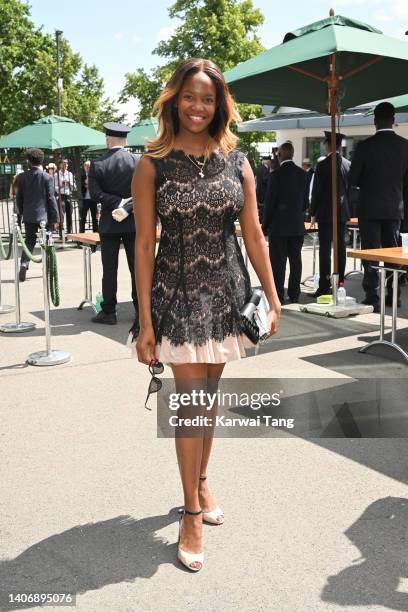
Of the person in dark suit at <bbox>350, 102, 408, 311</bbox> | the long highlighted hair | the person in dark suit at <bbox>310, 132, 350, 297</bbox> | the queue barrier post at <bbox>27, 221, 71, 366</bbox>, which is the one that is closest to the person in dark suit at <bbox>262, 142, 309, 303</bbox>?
the person in dark suit at <bbox>310, 132, 350, 297</bbox>

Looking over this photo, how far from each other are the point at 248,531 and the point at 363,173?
230 inches

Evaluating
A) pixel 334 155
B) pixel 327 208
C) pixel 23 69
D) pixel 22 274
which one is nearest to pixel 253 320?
pixel 334 155

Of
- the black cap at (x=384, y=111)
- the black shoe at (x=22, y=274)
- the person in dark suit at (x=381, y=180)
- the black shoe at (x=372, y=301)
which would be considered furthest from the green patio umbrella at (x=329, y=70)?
the black shoe at (x=22, y=274)

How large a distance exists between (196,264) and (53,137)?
12550mm

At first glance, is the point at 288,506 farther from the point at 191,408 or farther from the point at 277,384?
the point at 277,384

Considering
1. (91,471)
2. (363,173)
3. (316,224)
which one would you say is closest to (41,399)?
(91,471)

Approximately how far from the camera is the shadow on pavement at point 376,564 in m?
2.82

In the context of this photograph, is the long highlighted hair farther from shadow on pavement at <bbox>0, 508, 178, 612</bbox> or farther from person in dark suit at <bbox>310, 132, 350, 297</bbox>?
person in dark suit at <bbox>310, 132, 350, 297</bbox>

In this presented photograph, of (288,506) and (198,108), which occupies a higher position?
(198,108)

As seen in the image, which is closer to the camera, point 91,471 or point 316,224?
point 91,471

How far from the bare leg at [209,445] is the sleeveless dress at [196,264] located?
6.8 inches

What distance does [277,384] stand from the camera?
5738 mm

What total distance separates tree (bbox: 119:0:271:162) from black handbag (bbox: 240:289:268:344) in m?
35.8

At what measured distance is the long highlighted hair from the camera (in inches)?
120
